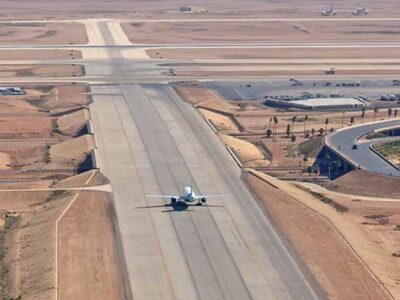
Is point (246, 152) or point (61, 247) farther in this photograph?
point (246, 152)

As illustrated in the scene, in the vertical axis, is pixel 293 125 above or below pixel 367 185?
below

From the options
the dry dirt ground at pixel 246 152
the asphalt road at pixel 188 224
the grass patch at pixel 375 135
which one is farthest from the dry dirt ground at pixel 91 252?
the grass patch at pixel 375 135

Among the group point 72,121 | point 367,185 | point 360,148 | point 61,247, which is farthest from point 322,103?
point 61,247

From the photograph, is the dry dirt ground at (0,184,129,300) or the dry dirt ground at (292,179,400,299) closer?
the dry dirt ground at (0,184,129,300)

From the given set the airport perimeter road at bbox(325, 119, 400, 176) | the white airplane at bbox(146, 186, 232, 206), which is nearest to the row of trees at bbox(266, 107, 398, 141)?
the airport perimeter road at bbox(325, 119, 400, 176)

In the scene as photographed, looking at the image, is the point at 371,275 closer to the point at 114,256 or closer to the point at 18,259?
the point at 114,256

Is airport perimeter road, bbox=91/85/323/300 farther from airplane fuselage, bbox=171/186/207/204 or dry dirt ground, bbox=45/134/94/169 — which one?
dry dirt ground, bbox=45/134/94/169

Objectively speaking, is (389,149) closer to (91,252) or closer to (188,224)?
(188,224)
